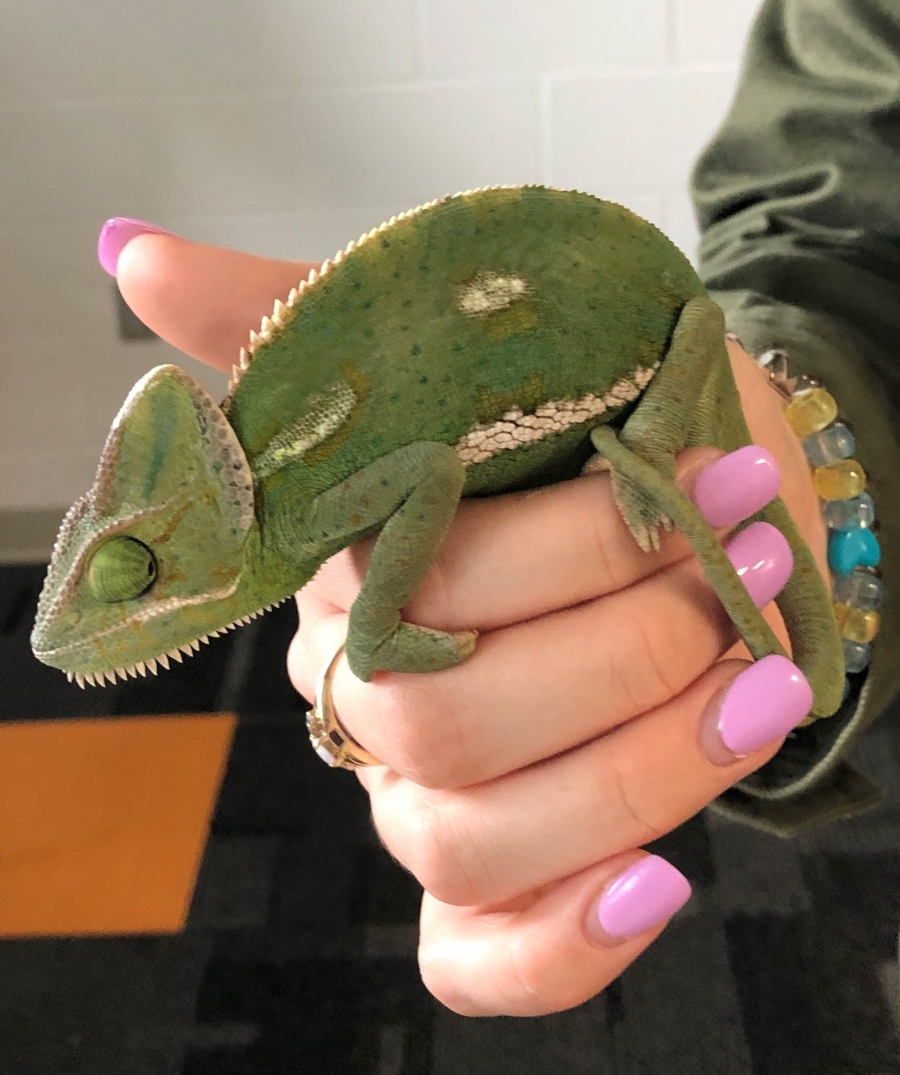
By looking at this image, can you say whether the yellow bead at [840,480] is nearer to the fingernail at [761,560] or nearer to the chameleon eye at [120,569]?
the fingernail at [761,560]

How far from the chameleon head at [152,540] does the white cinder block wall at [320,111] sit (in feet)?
4.45

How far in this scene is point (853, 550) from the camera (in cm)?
81

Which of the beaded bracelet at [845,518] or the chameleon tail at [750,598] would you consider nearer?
the chameleon tail at [750,598]

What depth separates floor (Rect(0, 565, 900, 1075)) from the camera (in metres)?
1.25

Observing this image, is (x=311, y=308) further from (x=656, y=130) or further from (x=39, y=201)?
(x=39, y=201)

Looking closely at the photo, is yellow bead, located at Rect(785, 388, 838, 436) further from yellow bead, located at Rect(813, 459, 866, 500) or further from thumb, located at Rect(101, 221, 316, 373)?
thumb, located at Rect(101, 221, 316, 373)

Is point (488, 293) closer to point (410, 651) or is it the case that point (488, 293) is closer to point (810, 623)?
point (410, 651)

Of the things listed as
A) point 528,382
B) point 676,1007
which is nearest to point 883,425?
point 528,382

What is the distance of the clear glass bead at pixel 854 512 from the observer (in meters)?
0.81

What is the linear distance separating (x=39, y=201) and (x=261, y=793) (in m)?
1.30

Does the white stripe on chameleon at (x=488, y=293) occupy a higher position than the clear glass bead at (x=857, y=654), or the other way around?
the white stripe on chameleon at (x=488, y=293)

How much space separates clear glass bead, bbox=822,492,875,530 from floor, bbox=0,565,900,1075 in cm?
82

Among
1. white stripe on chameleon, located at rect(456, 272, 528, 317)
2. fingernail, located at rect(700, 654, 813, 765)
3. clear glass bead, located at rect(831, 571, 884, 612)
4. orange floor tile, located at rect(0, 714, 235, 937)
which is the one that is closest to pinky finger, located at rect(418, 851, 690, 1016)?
fingernail, located at rect(700, 654, 813, 765)

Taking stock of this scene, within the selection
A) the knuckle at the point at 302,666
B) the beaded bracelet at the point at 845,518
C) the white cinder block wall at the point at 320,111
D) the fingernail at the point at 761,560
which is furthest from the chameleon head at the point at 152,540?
the white cinder block wall at the point at 320,111
